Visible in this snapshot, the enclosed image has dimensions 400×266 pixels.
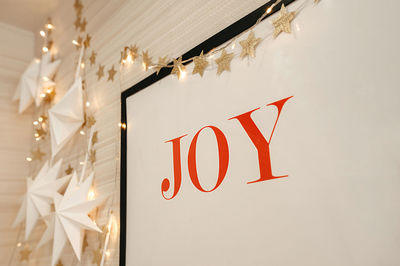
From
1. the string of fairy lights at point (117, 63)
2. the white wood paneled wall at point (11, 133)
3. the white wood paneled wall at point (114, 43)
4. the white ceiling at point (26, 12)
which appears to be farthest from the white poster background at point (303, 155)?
the white ceiling at point (26, 12)

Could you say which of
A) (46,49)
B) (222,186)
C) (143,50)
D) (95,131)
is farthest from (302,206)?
(46,49)

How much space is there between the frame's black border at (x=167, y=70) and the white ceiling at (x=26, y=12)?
1095 millimetres

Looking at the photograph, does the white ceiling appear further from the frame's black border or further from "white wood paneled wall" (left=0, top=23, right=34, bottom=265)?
the frame's black border

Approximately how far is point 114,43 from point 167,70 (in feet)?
1.55

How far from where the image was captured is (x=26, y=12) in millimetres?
2033

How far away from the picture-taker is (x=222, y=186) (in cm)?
92

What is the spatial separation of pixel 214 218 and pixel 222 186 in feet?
0.31

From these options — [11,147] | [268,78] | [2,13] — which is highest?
[2,13]

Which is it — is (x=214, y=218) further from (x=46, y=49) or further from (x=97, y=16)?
(x=46, y=49)

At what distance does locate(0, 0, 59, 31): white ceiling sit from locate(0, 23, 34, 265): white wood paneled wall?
74mm

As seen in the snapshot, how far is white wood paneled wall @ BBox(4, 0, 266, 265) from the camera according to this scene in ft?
3.63

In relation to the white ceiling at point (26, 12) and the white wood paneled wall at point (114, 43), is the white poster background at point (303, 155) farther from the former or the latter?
the white ceiling at point (26, 12)

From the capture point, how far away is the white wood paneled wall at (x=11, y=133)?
1868mm

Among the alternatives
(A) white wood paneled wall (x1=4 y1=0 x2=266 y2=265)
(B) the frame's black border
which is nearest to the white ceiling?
(A) white wood paneled wall (x1=4 y1=0 x2=266 y2=265)
